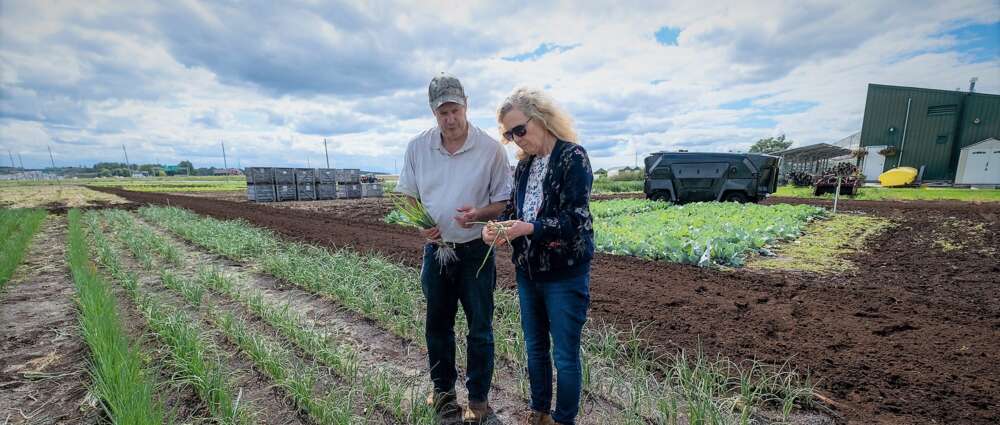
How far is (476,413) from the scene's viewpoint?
2162 mm

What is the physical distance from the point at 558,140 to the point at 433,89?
64 cm

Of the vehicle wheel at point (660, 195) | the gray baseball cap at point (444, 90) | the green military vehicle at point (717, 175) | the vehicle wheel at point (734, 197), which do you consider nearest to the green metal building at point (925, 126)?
the green military vehicle at point (717, 175)

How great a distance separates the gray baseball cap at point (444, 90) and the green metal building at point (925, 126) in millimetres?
32072

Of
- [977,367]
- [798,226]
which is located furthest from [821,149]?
[977,367]

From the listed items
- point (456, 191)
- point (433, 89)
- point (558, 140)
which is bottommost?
point (456, 191)

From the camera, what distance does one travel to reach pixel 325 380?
236 cm

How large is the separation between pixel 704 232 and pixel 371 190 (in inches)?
770

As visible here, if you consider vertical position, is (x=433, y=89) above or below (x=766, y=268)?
above

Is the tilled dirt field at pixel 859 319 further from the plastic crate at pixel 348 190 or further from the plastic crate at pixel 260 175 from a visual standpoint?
the plastic crate at pixel 348 190

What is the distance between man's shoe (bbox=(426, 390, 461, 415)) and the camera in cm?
221

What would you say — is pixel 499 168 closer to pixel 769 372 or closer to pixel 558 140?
pixel 558 140

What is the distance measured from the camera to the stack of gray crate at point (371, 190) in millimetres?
22087

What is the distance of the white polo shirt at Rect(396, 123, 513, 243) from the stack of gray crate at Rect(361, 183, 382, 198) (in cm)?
2117

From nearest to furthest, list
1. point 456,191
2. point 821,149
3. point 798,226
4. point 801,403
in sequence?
point 456,191
point 801,403
point 798,226
point 821,149
